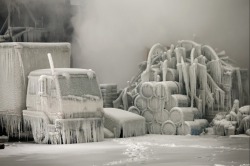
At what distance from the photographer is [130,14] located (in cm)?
2630

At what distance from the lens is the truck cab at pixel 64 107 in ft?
72.0

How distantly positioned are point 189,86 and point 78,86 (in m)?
4.92

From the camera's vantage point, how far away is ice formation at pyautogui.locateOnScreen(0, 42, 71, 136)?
A: 23141mm

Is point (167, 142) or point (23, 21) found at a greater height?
point (23, 21)

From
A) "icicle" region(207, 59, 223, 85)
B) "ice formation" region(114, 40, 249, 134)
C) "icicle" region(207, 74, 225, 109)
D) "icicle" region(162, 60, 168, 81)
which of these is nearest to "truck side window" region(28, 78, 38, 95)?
"ice formation" region(114, 40, 249, 134)

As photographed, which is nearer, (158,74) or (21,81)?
(21,81)

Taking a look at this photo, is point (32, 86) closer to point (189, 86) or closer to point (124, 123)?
point (124, 123)

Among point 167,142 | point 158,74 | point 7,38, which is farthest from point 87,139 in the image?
point 7,38

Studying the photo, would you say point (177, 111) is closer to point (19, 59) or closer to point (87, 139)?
point (87, 139)

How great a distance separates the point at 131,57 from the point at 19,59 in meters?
7.55

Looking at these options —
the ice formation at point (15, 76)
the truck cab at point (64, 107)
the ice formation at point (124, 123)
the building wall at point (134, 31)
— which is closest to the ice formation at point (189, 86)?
the building wall at point (134, 31)

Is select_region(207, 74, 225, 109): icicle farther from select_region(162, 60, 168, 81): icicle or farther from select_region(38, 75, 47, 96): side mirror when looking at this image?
select_region(38, 75, 47, 96): side mirror

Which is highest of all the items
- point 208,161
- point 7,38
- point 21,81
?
point 7,38

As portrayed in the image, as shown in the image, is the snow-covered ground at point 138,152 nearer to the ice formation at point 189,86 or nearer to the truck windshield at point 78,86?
the ice formation at point 189,86
